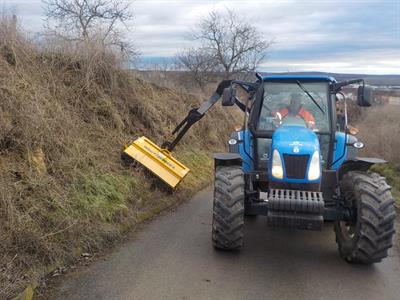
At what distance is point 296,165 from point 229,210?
0.94 metres

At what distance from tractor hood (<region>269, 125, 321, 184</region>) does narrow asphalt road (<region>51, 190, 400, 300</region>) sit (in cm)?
105

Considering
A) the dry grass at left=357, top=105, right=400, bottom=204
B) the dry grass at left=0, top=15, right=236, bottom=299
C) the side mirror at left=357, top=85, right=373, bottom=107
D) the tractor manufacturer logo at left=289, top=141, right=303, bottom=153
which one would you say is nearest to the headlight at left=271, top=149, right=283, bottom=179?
the tractor manufacturer logo at left=289, top=141, right=303, bottom=153

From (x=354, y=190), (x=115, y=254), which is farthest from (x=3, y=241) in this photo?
(x=354, y=190)

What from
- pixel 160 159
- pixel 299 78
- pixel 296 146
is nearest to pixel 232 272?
pixel 296 146

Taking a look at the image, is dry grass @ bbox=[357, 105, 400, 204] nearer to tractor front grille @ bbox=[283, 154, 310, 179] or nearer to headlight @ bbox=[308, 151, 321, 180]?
headlight @ bbox=[308, 151, 321, 180]

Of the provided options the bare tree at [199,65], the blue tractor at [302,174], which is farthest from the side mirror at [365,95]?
the bare tree at [199,65]

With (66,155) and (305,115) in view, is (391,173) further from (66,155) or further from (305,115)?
(66,155)

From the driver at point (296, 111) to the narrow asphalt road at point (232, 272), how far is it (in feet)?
5.58

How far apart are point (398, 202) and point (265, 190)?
4.57 metres

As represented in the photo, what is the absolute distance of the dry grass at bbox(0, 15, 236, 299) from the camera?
534cm

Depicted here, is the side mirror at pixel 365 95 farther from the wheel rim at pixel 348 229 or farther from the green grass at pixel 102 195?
the green grass at pixel 102 195

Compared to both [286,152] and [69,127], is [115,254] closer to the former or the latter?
[286,152]

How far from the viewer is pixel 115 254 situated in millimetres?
6051

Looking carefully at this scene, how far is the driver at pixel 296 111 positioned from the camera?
674 cm
